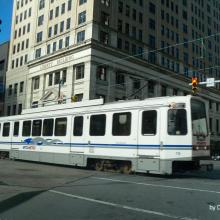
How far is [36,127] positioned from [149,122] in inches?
379

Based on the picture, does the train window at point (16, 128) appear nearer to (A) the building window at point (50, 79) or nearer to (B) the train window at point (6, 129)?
(B) the train window at point (6, 129)

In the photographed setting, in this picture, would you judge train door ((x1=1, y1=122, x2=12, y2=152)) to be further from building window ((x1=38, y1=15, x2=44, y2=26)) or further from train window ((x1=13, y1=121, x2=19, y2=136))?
building window ((x1=38, y1=15, x2=44, y2=26))

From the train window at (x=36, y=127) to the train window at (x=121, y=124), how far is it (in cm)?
697

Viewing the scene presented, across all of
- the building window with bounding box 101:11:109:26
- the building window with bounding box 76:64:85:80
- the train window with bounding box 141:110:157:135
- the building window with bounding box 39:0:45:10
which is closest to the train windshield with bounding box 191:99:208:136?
the train window with bounding box 141:110:157:135

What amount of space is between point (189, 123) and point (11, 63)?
2425 inches

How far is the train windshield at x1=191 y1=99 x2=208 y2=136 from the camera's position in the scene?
15586 mm

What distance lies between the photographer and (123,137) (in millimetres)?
17234

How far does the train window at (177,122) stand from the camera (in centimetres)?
1534

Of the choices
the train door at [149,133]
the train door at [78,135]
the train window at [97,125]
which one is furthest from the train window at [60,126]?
the train door at [149,133]

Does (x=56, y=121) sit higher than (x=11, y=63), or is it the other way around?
(x=11, y=63)

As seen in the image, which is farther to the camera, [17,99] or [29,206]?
[17,99]

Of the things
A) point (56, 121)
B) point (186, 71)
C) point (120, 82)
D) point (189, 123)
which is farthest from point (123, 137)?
point (186, 71)

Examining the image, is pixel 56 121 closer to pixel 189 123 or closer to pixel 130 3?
pixel 189 123

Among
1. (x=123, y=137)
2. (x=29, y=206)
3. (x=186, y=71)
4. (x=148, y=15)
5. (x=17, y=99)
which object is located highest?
(x=148, y=15)
